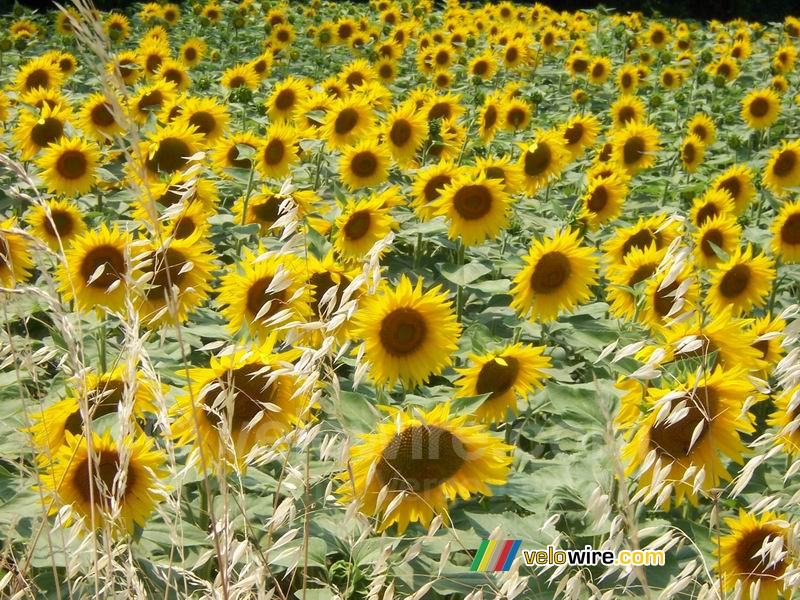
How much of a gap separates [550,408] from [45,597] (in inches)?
59.9

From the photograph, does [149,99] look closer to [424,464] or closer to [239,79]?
[239,79]

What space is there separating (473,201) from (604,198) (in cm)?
101

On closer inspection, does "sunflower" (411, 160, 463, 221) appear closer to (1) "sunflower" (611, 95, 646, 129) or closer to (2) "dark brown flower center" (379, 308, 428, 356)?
(2) "dark brown flower center" (379, 308, 428, 356)

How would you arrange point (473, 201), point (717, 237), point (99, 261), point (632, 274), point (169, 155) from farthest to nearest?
point (169, 155) < point (717, 237) < point (473, 201) < point (632, 274) < point (99, 261)

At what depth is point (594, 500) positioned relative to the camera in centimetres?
Result: 142

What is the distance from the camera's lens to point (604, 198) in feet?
13.3

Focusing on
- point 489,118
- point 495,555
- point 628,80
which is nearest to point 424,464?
point 495,555

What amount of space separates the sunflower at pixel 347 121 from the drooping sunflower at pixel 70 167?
1211 mm

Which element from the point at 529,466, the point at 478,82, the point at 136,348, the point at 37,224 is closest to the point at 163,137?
the point at 37,224

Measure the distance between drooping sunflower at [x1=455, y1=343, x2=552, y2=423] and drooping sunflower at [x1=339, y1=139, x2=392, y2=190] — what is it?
1.97 meters

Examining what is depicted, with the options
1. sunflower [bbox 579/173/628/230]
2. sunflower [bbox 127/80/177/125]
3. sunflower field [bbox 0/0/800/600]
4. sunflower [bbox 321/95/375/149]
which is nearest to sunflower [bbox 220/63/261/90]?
sunflower field [bbox 0/0/800/600]

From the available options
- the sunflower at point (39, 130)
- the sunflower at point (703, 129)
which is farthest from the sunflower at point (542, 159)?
the sunflower at point (39, 130)

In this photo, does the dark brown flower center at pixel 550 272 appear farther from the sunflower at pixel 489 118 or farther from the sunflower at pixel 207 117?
the sunflower at pixel 489 118

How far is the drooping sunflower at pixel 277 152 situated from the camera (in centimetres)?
408
